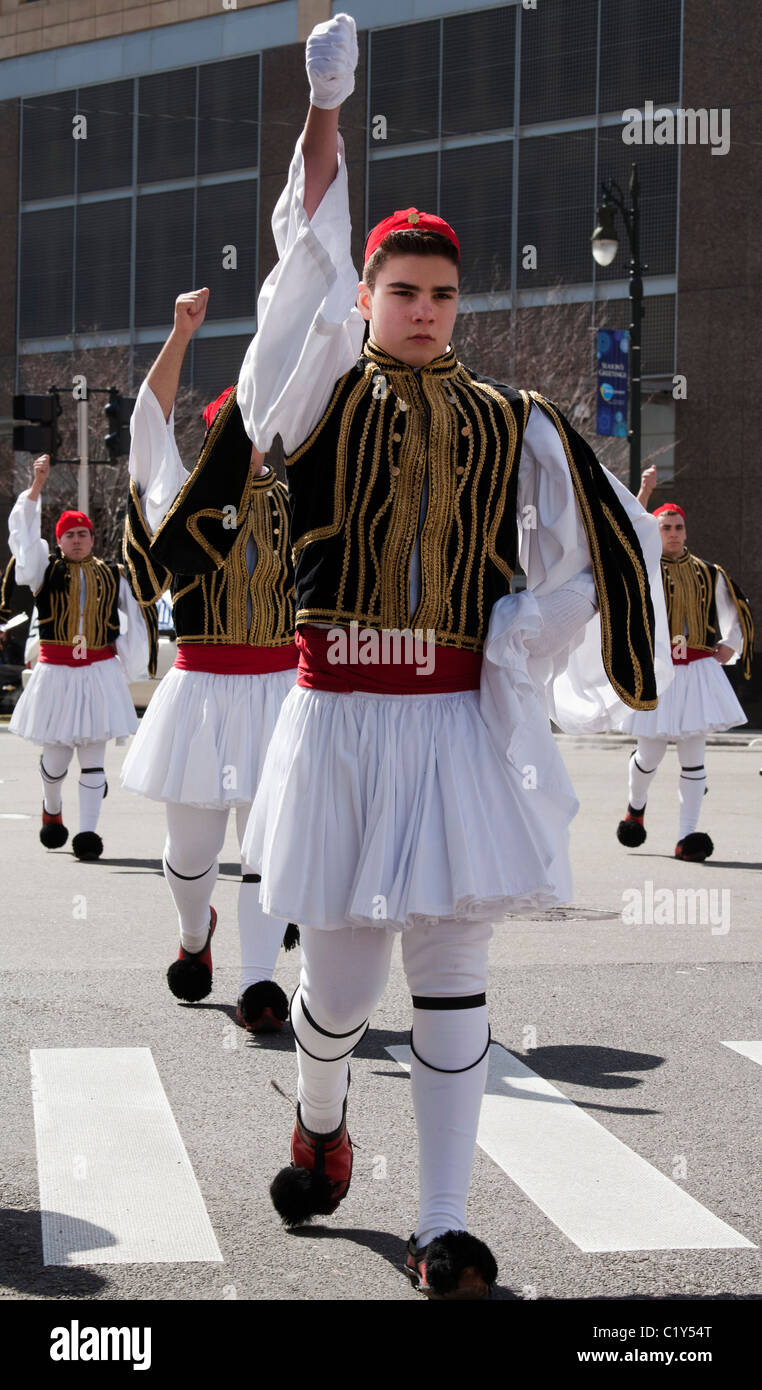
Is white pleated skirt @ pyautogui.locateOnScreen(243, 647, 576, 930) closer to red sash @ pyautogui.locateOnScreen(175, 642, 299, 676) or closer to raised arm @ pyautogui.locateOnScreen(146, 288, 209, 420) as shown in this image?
raised arm @ pyautogui.locateOnScreen(146, 288, 209, 420)

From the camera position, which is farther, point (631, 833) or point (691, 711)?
point (691, 711)

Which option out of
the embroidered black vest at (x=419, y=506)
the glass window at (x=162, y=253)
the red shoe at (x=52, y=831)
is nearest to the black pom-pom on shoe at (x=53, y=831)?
the red shoe at (x=52, y=831)

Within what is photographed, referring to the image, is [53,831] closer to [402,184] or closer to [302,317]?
[302,317]

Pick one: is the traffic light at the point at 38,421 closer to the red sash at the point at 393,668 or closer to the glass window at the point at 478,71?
the red sash at the point at 393,668

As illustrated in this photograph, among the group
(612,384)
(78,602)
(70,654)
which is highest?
(612,384)

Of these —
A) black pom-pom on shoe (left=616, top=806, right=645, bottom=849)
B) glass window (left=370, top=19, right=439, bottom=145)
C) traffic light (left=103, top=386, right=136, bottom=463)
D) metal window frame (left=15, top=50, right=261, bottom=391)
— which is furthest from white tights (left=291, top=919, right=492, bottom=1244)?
metal window frame (left=15, top=50, right=261, bottom=391)

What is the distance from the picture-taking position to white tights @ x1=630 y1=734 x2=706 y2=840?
38.3 ft

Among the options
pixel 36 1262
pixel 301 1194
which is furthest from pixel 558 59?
pixel 36 1262

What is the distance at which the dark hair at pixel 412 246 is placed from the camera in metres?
4.00

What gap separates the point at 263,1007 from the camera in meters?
6.21

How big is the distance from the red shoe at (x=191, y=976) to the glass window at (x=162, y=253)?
3570cm

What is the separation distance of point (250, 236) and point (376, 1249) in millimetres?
37457

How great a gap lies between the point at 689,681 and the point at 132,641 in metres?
3.81
